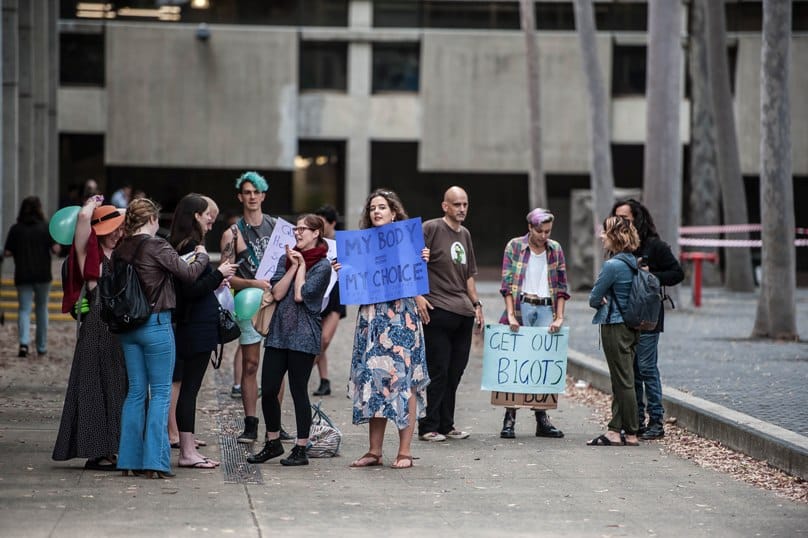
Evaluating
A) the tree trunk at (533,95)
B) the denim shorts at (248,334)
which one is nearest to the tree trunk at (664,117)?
the tree trunk at (533,95)

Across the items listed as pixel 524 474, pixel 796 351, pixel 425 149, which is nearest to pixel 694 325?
pixel 796 351

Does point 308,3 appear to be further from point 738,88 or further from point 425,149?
point 738,88

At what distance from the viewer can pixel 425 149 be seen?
1709 inches

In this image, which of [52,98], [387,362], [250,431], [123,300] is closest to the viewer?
[123,300]

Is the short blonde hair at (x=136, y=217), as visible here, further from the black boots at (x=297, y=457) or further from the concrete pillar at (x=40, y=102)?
the concrete pillar at (x=40, y=102)

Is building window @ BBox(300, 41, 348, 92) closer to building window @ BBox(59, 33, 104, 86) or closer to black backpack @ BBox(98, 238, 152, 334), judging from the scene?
building window @ BBox(59, 33, 104, 86)

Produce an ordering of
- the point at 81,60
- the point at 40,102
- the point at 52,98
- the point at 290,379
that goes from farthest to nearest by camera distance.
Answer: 1. the point at 81,60
2. the point at 52,98
3. the point at 40,102
4. the point at 290,379

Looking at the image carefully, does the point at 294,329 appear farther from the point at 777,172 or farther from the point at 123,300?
the point at 777,172

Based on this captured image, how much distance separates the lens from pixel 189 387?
33.1 feet

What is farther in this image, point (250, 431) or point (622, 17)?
point (622, 17)

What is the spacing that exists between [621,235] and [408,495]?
353 cm

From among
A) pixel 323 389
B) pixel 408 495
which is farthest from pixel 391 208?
pixel 323 389

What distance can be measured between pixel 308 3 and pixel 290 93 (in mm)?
2933

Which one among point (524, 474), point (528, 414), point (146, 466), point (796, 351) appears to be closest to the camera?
point (146, 466)
